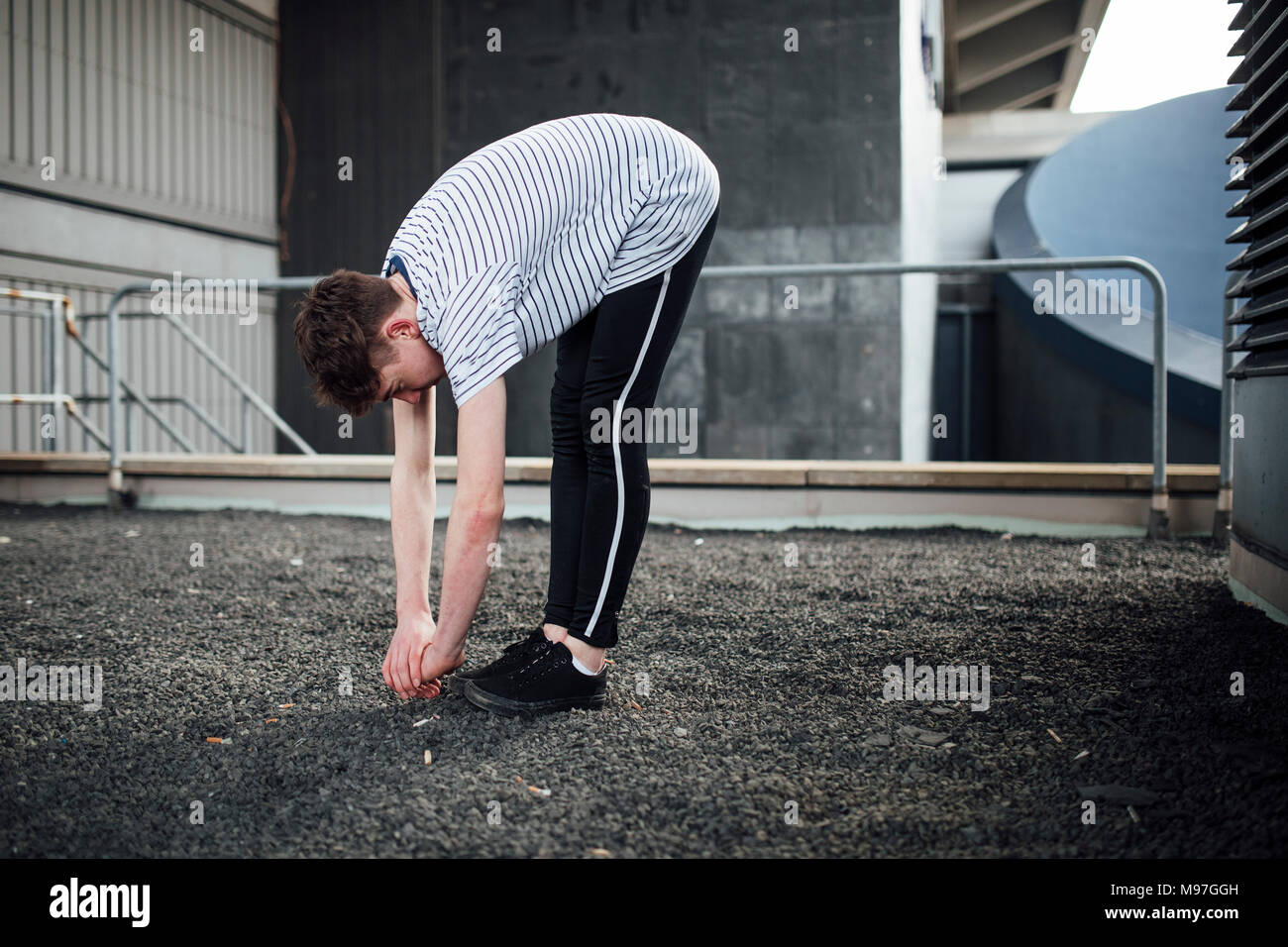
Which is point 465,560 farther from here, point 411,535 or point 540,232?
point 540,232

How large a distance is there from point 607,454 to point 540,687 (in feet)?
1.27

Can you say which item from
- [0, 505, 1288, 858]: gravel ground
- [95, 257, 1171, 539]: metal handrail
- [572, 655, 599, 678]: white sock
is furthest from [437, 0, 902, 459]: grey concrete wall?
[572, 655, 599, 678]: white sock

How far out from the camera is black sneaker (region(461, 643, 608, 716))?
57.8 inches

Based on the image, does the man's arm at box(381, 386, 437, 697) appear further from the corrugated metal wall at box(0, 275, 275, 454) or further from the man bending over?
the corrugated metal wall at box(0, 275, 275, 454)

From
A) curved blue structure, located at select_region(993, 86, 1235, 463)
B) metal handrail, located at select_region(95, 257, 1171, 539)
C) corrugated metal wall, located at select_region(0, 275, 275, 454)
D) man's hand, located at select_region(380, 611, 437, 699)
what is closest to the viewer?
man's hand, located at select_region(380, 611, 437, 699)

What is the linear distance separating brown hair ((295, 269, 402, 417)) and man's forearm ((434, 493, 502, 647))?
0.22 metres

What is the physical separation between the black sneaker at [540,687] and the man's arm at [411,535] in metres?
0.13

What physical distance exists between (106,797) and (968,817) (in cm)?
111

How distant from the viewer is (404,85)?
7250mm

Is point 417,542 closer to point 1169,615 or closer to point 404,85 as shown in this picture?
point 1169,615

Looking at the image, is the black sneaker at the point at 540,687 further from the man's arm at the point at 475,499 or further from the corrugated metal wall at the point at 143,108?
the corrugated metal wall at the point at 143,108

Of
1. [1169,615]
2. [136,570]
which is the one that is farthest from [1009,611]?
[136,570]

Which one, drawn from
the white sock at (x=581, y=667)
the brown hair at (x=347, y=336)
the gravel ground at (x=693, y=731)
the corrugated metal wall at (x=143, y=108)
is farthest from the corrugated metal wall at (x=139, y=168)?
the white sock at (x=581, y=667)

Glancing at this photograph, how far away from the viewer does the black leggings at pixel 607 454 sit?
57.4 inches
